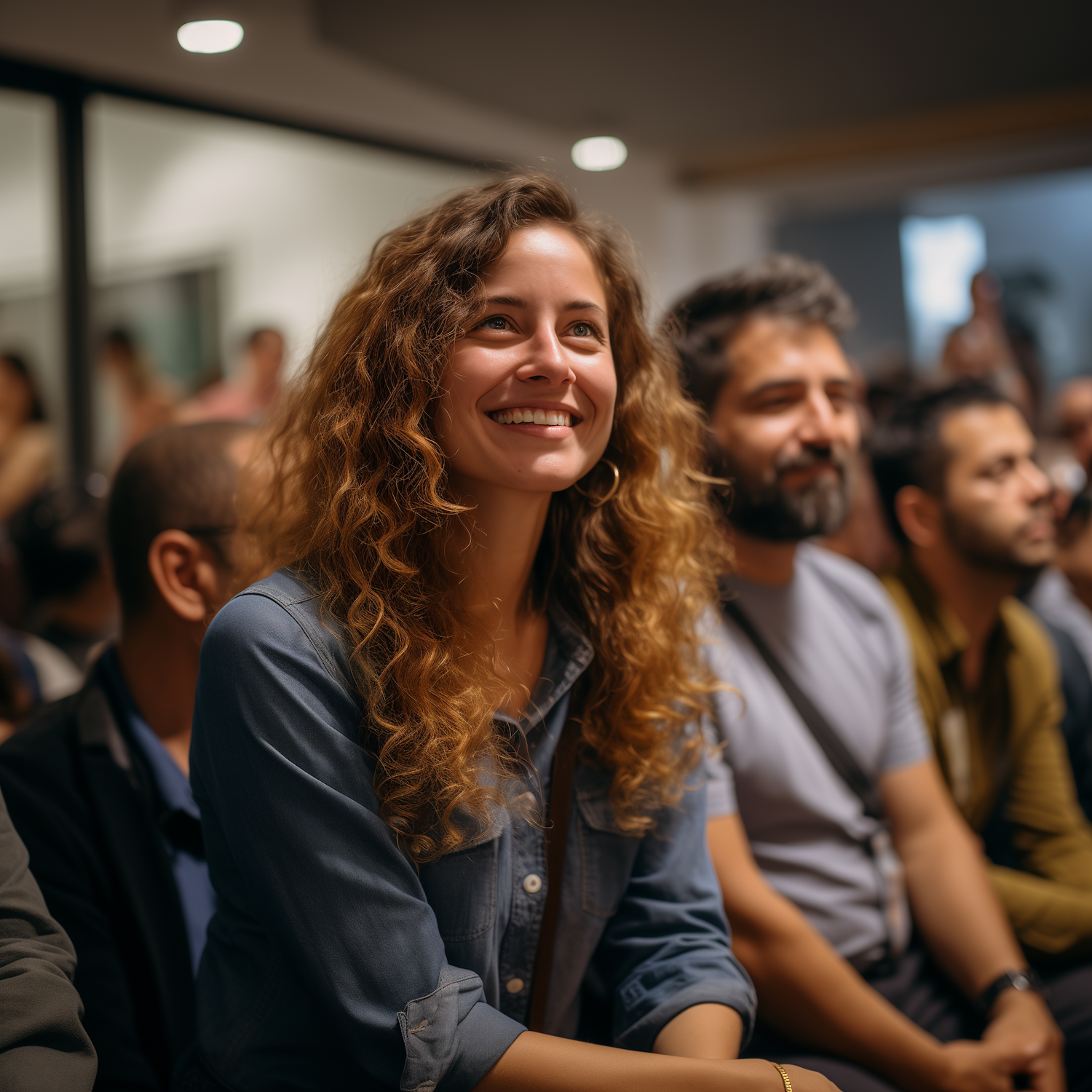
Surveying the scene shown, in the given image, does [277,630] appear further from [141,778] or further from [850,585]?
[850,585]

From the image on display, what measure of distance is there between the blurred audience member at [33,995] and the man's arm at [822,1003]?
91 centimetres

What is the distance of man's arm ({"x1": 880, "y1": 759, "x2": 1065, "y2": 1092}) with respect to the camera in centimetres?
168

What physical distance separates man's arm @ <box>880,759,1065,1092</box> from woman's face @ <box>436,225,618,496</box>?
1051mm

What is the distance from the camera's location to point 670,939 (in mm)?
1354

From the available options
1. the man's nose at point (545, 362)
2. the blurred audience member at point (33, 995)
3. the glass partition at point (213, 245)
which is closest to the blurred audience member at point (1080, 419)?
the glass partition at point (213, 245)

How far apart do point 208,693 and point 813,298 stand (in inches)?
53.9

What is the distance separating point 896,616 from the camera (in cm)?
206

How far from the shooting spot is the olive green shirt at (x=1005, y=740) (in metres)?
2.12

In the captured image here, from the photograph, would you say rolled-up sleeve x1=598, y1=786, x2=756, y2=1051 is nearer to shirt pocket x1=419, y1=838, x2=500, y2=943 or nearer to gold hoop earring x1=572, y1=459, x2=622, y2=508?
shirt pocket x1=419, y1=838, x2=500, y2=943

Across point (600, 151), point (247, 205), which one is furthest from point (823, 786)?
point (247, 205)

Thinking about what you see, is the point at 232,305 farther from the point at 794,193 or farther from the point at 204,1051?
the point at 204,1051

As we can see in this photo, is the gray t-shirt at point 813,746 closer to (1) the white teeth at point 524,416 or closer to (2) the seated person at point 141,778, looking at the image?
(1) the white teeth at point 524,416

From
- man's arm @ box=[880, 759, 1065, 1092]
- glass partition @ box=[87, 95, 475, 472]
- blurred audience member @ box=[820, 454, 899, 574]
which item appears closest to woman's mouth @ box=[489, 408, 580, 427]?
man's arm @ box=[880, 759, 1065, 1092]

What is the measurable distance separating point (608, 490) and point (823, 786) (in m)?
0.70
